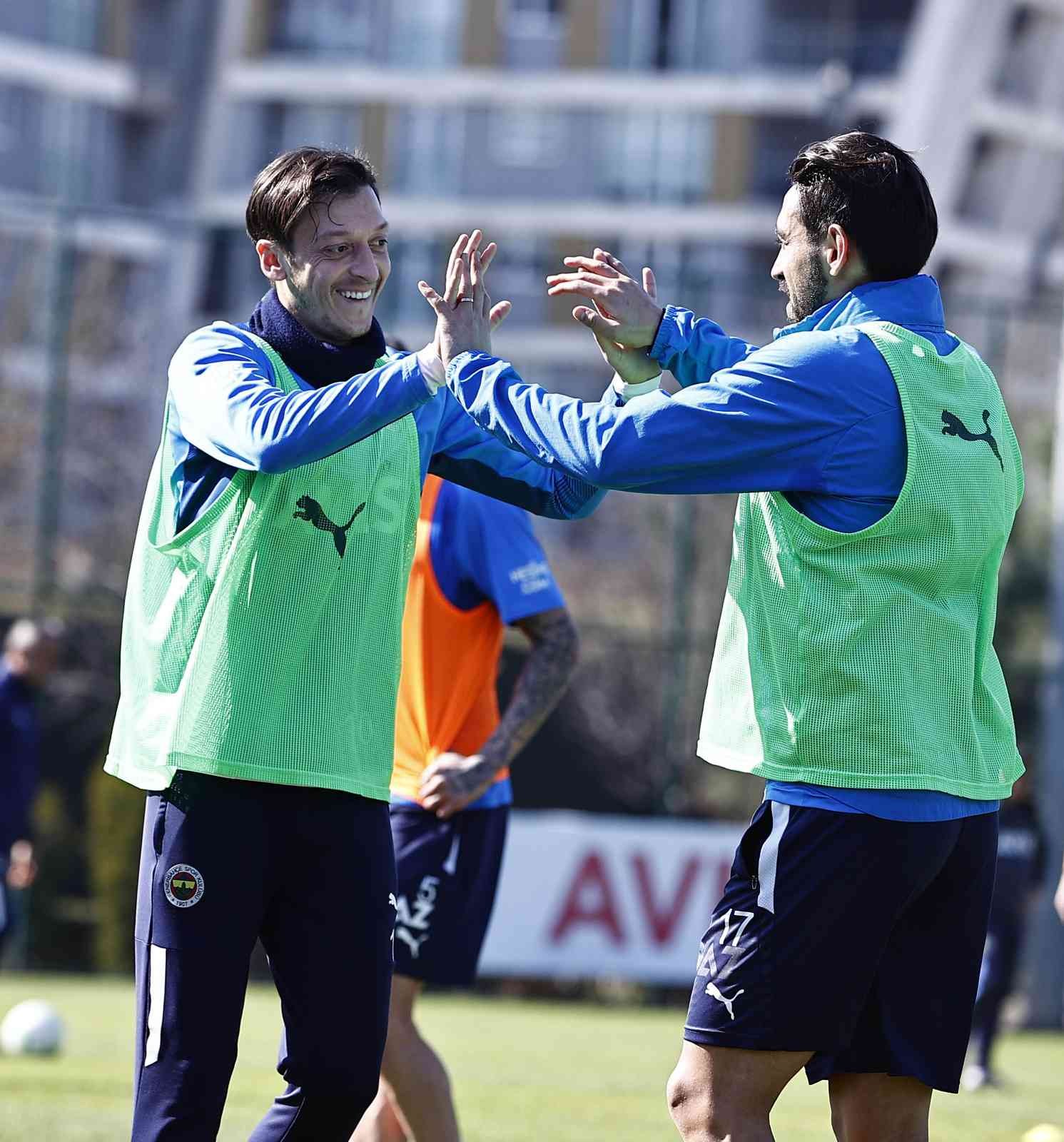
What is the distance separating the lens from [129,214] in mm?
17906

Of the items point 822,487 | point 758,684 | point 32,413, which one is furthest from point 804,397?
point 32,413

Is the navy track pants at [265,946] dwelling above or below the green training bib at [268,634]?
below

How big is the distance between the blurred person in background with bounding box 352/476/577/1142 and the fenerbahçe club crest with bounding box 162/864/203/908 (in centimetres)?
149

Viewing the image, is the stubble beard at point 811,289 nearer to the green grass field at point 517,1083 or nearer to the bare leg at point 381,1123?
the bare leg at point 381,1123

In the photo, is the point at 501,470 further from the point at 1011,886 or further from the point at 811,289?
the point at 1011,886

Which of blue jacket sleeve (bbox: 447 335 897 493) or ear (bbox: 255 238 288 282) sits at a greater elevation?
ear (bbox: 255 238 288 282)

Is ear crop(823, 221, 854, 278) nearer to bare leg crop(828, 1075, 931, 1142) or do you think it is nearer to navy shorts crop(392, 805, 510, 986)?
bare leg crop(828, 1075, 931, 1142)

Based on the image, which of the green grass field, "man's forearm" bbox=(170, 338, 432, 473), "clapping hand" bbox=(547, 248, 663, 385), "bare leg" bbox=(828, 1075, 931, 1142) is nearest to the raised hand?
"clapping hand" bbox=(547, 248, 663, 385)

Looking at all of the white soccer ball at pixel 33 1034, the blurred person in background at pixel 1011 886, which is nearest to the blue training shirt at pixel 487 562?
the white soccer ball at pixel 33 1034

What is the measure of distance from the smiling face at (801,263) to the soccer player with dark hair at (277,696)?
0.59 m

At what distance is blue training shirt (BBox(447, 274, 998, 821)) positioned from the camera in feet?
12.6

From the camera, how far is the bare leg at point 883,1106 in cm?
408

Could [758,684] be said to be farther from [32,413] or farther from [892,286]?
[32,413]

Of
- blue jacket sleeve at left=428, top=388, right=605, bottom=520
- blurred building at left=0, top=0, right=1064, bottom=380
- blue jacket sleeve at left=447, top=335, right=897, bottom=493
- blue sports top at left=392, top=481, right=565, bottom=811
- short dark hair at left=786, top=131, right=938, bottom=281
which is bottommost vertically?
blue sports top at left=392, top=481, right=565, bottom=811
